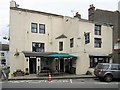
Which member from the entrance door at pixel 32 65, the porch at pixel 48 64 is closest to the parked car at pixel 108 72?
the porch at pixel 48 64

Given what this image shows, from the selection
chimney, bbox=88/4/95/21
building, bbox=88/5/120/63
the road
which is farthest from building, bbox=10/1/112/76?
the road

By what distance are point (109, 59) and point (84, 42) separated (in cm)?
459

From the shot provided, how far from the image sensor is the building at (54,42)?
2995 cm

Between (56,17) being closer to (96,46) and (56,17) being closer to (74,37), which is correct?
(74,37)

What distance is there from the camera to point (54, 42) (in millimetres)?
33000

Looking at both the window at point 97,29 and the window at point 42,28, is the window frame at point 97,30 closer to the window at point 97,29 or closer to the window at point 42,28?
the window at point 97,29

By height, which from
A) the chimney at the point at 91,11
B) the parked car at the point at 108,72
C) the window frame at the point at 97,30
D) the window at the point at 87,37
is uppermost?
the chimney at the point at 91,11

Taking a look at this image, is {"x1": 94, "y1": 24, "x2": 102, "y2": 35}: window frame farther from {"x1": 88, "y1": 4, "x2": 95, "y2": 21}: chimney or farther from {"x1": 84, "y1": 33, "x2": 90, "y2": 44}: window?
{"x1": 88, "y1": 4, "x2": 95, "y2": 21}: chimney

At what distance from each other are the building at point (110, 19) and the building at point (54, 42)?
1.17m

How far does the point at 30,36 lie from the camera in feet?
102

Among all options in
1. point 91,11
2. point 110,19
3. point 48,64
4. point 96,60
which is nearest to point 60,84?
point 96,60

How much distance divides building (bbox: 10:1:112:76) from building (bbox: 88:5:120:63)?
117 centimetres

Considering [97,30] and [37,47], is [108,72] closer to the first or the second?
[97,30]

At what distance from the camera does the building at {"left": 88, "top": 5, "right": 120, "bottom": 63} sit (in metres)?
33.2
